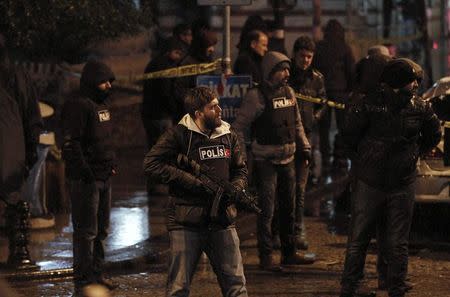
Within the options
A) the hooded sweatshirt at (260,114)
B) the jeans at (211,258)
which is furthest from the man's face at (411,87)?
the hooded sweatshirt at (260,114)

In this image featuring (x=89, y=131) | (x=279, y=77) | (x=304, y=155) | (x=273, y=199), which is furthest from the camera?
(x=304, y=155)

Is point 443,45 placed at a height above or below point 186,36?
below

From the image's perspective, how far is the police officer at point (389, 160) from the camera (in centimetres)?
1028

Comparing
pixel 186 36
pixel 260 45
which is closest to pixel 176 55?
pixel 186 36

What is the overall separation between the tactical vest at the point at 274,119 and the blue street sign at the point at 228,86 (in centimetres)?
74

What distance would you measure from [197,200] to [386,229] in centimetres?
200

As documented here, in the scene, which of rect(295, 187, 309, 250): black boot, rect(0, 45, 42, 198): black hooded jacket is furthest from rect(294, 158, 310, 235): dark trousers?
rect(0, 45, 42, 198): black hooded jacket

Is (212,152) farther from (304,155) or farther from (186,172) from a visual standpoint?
(304,155)

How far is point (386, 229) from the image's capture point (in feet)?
34.3

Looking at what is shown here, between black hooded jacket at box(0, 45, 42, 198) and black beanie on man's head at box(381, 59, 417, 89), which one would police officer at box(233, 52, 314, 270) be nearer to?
black hooded jacket at box(0, 45, 42, 198)

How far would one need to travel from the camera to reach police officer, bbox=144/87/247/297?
8969 mm

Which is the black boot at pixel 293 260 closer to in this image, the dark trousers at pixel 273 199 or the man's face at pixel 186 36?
the dark trousers at pixel 273 199

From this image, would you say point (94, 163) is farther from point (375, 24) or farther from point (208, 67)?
point (375, 24)

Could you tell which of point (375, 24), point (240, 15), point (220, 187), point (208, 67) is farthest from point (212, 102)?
point (375, 24)
